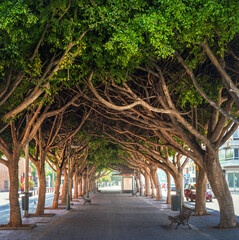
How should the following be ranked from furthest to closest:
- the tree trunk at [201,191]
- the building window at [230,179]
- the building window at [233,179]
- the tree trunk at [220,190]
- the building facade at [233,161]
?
the building window at [230,179] < the building window at [233,179] < the building facade at [233,161] < the tree trunk at [201,191] < the tree trunk at [220,190]

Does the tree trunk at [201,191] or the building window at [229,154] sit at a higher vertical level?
the building window at [229,154]

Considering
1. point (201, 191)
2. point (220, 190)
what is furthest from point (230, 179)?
point (220, 190)

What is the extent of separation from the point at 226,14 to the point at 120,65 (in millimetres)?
4050

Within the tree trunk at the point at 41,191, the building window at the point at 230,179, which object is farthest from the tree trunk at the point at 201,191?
the building window at the point at 230,179

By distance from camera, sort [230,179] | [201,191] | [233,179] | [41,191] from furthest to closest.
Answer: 1. [230,179]
2. [233,179]
3. [41,191]
4. [201,191]

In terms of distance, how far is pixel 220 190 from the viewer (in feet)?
51.8

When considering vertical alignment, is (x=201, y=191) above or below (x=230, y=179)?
below

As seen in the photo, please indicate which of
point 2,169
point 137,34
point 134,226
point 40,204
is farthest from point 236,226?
point 2,169

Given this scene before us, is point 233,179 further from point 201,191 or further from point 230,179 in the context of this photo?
point 201,191

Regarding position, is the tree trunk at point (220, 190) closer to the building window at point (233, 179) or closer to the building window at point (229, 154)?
the building window at point (233, 179)

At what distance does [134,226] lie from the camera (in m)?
16.8

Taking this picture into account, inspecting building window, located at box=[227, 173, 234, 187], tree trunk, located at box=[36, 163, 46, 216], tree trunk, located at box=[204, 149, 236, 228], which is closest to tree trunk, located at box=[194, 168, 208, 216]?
tree trunk, located at box=[204, 149, 236, 228]

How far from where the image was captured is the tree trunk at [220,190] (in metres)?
15.5

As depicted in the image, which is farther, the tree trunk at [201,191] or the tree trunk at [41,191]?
the tree trunk at [41,191]
